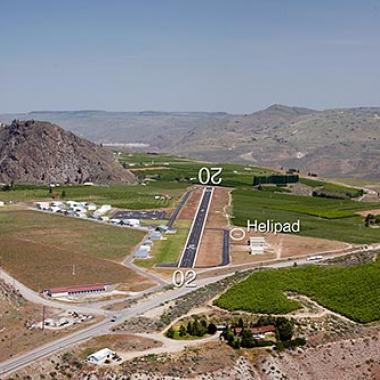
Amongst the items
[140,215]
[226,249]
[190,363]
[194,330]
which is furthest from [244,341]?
[140,215]

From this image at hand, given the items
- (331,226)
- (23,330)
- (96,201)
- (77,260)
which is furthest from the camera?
(96,201)

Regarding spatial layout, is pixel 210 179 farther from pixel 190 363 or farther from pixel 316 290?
pixel 190 363

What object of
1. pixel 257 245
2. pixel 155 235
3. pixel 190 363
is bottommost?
pixel 190 363

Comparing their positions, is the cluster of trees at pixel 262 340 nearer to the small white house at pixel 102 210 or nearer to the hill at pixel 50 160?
the small white house at pixel 102 210

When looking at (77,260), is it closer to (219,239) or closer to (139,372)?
(219,239)

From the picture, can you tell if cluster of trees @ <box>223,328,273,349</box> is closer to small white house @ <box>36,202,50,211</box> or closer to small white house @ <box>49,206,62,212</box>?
small white house @ <box>49,206,62,212</box>

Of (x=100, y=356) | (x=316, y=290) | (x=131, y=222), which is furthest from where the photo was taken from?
(x=131, y=222)

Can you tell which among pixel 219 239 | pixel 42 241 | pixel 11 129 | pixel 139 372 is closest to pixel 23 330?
pixel 139 372
